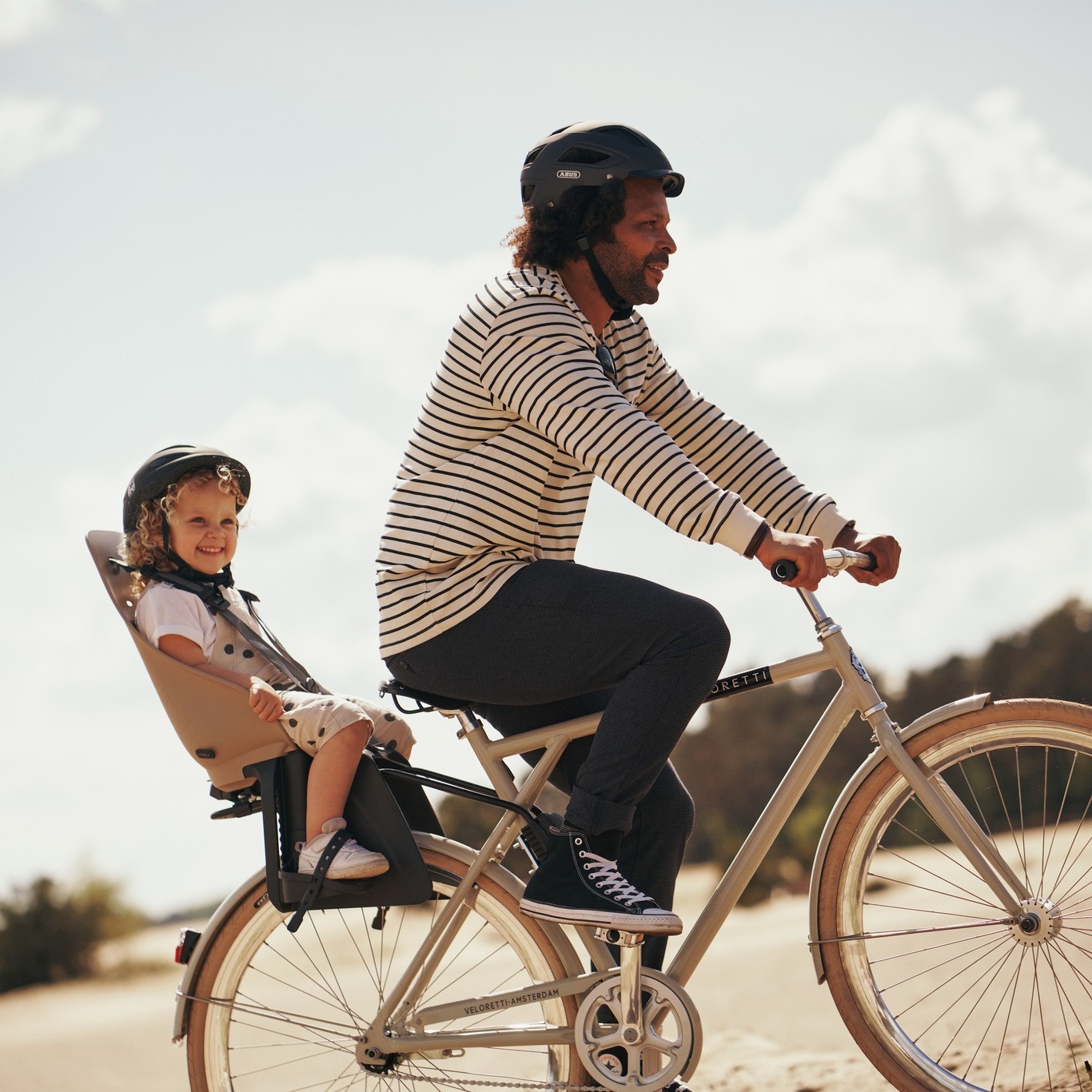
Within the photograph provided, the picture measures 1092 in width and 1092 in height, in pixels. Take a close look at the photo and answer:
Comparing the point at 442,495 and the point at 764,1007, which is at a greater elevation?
the point at 442,495

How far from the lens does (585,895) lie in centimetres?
289

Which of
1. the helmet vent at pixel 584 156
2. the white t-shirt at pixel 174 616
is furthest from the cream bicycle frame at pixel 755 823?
the helmet vent at pixel 584 156

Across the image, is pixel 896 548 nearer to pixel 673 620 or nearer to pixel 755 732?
pixel 673 620

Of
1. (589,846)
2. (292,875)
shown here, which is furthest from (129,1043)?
(589,846)

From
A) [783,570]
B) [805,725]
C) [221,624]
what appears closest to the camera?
[783,570]

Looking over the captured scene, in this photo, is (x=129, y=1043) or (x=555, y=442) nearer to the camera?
(x=555, y=442)

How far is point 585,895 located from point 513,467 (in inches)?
39.2

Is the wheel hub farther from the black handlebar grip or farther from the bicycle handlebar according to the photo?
the black handlebar grip

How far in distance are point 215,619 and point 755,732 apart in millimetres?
9755

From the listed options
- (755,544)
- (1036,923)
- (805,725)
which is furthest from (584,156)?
(805,725)

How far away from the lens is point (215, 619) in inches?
129

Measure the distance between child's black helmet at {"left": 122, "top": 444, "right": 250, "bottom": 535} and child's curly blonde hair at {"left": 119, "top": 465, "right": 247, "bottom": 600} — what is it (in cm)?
1

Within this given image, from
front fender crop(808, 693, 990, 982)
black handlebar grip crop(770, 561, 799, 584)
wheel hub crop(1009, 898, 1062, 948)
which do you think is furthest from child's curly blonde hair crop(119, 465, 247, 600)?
wheel hub crop(1009, 898, 1062, 948)

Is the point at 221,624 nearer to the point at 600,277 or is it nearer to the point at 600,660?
the point at 600,660
